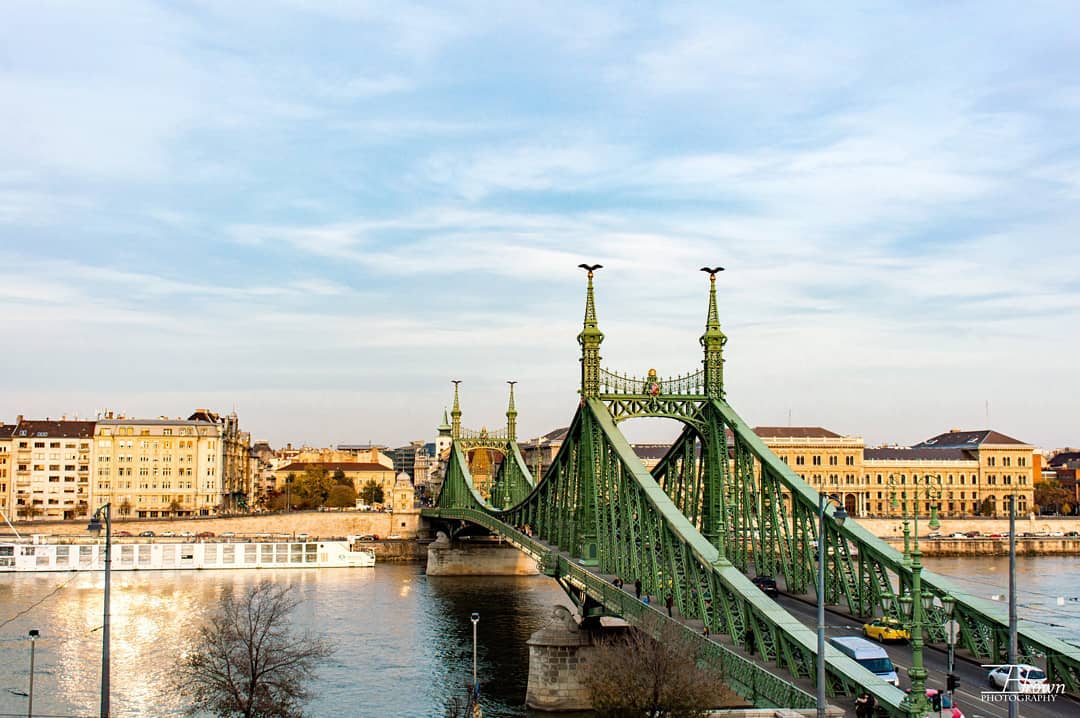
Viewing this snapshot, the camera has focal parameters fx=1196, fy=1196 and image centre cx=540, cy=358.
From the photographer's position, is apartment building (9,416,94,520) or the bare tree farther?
apartment building (9,416,94,520)

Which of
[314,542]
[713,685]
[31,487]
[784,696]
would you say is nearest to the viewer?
[784,696]

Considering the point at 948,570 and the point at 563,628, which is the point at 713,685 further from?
the point at 948,570

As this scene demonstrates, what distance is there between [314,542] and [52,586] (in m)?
29.2

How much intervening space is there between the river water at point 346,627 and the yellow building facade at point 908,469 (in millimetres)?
39263

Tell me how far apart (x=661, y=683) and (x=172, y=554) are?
97.8 meters

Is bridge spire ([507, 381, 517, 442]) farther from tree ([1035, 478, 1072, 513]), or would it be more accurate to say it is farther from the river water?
tree ([1035, 478, 1072, 513])

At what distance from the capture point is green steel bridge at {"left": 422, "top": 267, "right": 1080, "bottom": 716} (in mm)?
34625

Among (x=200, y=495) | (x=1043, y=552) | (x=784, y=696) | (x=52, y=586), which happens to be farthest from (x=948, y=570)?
(x=200, y=495)

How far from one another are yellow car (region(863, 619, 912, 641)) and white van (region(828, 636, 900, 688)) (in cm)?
448

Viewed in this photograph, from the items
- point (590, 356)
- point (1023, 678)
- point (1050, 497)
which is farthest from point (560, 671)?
point (1050, 497)

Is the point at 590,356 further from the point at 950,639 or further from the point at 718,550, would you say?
the point at 950,639

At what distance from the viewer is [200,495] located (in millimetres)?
170375

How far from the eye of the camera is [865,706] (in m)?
29.5

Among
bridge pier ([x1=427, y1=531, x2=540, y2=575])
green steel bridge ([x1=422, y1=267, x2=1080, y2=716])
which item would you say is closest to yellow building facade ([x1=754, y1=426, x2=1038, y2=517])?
bridge pier ([x1=427, y1=531, x2=540, y2=575])
